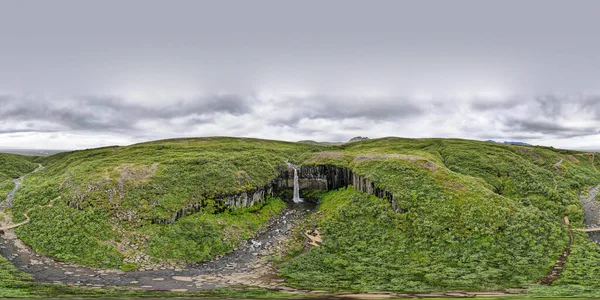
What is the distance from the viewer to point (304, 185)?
2315 inches

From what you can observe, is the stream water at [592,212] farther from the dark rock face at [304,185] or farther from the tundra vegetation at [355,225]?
the dark rock face at [304,185]

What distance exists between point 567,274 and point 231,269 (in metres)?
29.1

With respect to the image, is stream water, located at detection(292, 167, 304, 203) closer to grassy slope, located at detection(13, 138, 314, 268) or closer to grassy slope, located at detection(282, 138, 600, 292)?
grassy slope, located at detection(13, 138, 314, 268)

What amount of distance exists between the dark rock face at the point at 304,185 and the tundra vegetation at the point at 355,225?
0.88 metres

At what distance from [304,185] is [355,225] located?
2130cm

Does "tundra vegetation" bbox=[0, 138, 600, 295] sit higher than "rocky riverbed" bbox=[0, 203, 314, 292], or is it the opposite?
"tundra vegetation" bbox=[0, 138, 600, 295]

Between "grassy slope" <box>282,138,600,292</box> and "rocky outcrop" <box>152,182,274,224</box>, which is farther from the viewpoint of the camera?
"rocky outcrop" <box>152,182,274,224</box>

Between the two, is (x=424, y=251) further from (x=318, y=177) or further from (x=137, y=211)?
(x=137, y=211)

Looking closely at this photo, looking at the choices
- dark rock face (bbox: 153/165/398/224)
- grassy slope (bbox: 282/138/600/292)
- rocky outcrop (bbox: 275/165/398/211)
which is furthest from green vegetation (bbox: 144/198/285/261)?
rocky outcrop (bbox: 275/165/398/211)

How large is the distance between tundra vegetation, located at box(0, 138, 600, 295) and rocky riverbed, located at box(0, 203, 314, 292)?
4.63ft

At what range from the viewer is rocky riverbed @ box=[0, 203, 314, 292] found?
2511cm

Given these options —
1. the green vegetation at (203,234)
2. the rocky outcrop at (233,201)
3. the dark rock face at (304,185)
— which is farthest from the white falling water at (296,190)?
the green vegetation at (203,234)

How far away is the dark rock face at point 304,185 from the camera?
136 feet

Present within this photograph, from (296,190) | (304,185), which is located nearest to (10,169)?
(296,190)
